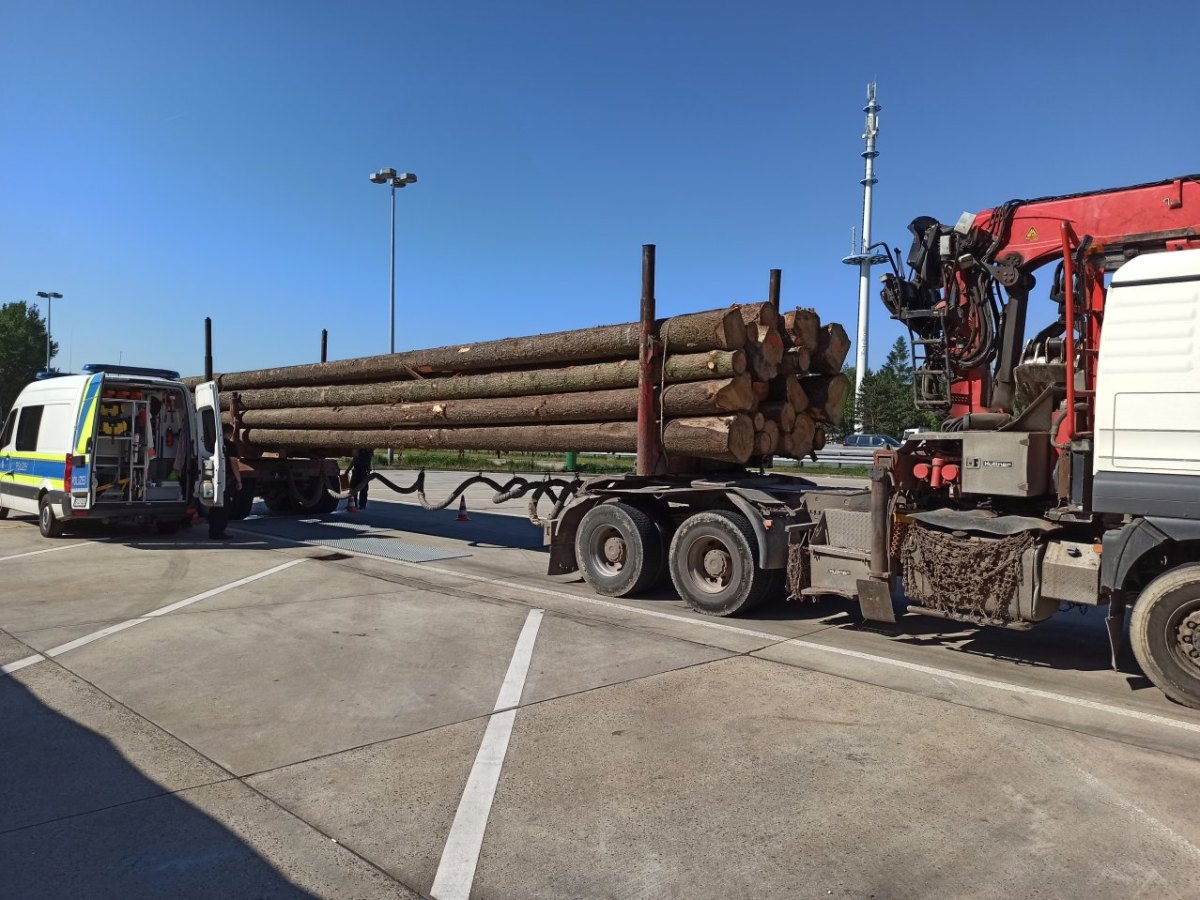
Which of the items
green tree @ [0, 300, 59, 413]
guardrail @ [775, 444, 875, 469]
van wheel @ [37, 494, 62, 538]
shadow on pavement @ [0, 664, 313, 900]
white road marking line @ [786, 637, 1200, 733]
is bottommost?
shadow on pavement @ [0, 664, 313, 900]

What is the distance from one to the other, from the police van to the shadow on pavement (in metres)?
8.51

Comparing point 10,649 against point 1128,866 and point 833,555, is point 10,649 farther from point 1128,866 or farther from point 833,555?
point 1128,866

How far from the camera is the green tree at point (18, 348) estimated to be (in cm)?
6138

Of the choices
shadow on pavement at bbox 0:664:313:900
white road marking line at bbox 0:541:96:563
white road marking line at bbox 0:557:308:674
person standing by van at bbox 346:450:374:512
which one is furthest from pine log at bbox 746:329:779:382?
white road marking line at bbox 0:541:96:563

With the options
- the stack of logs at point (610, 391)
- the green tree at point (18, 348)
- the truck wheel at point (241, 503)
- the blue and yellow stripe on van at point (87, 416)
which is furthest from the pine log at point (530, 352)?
the green tree at point (18, 348)

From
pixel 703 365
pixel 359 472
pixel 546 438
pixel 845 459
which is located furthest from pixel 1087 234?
pixel 845 459

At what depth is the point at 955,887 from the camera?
10.6 feet

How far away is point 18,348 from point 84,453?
6190cm

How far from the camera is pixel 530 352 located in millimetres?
10383

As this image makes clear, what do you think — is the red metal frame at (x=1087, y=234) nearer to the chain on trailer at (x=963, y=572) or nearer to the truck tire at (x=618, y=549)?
the chain on trailer at (x=963, y=572)

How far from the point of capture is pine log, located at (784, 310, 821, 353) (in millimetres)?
8547

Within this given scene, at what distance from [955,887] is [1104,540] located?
10.9 feet

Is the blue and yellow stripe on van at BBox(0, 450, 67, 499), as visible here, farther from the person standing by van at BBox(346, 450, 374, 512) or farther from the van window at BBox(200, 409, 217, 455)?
the person standing by van at BBox(346, 450, 374, 512)

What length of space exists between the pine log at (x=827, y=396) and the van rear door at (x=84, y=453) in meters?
9.79
